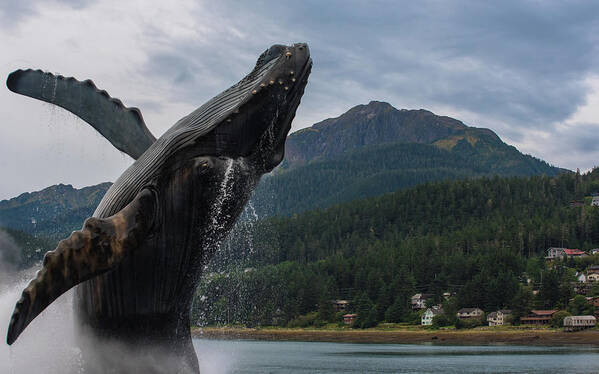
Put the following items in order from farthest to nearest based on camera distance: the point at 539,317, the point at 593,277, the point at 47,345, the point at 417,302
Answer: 1. the point at 417,302
2. the point at 593,277
3. the point at 539,317
4. the point at 47,345

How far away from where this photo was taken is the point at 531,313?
138250mm

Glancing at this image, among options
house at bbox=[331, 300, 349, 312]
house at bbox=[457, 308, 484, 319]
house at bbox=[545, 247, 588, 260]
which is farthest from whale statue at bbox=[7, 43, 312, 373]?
house at bbox=[545, 247, 588, 260]

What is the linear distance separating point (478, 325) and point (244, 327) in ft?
177

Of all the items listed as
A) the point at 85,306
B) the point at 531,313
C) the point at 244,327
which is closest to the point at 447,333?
the point at 531,313

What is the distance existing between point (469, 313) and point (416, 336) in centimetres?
1637

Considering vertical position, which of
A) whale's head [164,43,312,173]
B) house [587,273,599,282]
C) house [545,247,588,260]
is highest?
house [545,247,588,260]

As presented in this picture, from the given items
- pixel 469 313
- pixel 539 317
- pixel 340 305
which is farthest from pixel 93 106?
pixel 340 305

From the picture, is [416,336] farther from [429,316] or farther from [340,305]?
[340,305]

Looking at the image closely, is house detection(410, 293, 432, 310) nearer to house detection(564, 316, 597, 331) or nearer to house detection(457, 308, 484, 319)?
house detection(457, 308, 484, 319)

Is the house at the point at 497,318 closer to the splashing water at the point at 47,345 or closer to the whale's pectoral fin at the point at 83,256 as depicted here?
the splashing water at the point at 47,345

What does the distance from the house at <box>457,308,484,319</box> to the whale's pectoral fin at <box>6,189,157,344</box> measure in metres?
145

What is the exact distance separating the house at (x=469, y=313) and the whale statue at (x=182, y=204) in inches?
5649

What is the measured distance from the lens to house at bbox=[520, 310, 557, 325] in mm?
134500

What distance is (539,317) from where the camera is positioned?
134875 mm
